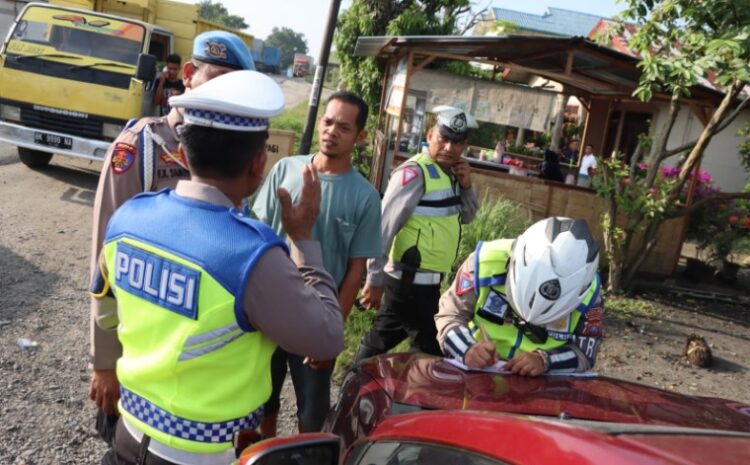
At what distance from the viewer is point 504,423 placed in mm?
1470

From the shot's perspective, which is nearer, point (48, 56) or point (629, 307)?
point (629, 307)

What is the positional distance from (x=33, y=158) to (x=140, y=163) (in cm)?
869

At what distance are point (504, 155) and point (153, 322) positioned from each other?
14.8 meters

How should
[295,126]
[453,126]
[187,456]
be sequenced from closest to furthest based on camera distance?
[187,456] → [453,126] → [295,126]

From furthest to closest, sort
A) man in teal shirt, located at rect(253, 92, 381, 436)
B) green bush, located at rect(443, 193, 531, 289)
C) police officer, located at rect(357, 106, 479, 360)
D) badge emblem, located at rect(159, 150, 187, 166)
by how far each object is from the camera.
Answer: green bush, located at rect(443, 193, 531, 289)
police officer, located at rect(357, 106, 479, 360)
man in teal shirt, located at rect(253, 92, 381, 436)
badge emblem, located at rect(159, 150, 187, 166)

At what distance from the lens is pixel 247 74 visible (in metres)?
1.68

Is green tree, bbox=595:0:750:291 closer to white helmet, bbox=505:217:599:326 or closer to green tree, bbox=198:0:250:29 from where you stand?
white helmet, bbox=505:217:599:326

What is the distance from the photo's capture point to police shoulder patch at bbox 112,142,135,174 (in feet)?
7.63

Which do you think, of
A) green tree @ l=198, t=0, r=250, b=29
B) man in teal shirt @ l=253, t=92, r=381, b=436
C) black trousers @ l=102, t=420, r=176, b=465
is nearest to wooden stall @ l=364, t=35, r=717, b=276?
man in teal shirt @ l=253, t=92, r=381, b=436

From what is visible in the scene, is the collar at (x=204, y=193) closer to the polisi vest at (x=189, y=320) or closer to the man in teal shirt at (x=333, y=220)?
the polisi vest at (x=189, y=320)

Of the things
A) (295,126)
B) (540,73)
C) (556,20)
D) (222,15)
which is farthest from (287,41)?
(540,73)

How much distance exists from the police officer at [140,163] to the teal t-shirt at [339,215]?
25.7 inches

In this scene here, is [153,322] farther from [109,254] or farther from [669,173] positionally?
[669,173]

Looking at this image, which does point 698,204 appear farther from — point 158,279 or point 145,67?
point 158,279
